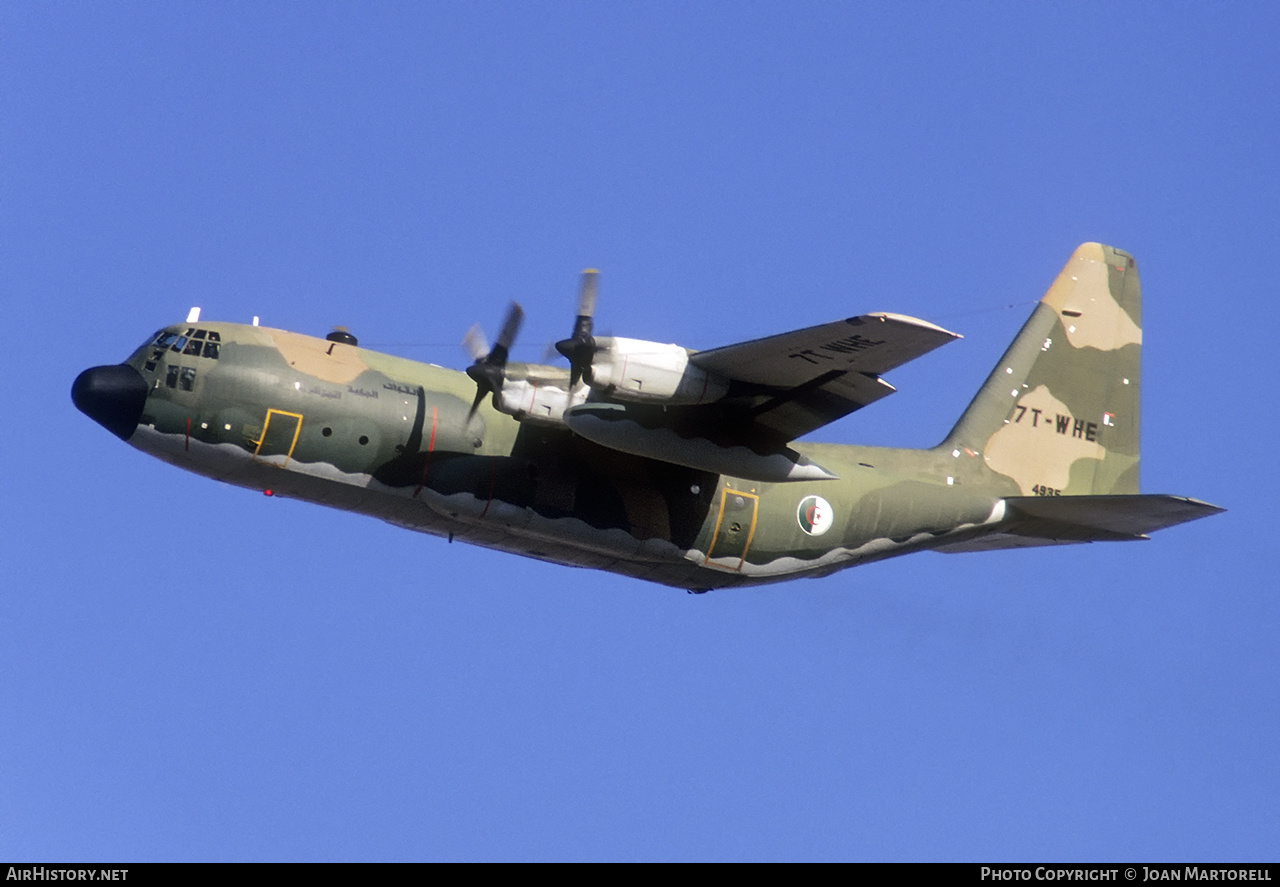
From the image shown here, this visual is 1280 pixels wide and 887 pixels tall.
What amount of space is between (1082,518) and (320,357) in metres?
10.9

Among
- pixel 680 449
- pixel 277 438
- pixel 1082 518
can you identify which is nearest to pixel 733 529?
pixel 680 449

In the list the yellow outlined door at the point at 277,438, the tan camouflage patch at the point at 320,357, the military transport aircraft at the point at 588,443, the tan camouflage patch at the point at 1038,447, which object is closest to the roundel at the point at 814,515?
the military transport aircraft at the point at 588,443

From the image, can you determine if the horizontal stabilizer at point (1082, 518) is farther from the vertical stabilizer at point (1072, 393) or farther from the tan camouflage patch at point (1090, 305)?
the tan camouflage patch at point (1090, 305)

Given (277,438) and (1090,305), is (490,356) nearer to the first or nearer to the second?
(277,438)

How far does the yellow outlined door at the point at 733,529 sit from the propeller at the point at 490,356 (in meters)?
3.72

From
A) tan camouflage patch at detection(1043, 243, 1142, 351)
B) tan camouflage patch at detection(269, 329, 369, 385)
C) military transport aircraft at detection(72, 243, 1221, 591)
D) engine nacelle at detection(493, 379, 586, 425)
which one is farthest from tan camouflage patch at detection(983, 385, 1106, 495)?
tan camouflage patch at detection(269, 329, 369, 385)

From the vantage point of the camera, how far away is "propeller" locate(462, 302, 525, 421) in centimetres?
2002

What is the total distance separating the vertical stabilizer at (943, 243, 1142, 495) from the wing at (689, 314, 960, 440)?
16.5 ft

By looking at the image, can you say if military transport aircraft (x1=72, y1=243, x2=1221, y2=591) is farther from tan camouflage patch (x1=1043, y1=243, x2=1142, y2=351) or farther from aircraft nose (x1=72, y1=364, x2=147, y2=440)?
tan camouflage patch (x1=1043, y1=243, x2=1142, y2=351)

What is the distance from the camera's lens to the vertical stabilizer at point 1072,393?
25.2m

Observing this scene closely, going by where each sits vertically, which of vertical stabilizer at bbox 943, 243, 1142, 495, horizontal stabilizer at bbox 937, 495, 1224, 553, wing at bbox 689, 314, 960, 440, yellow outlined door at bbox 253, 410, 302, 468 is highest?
vertical stabilizer at bbox 943, 243, 1142, 495

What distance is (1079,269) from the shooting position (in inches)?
1065
